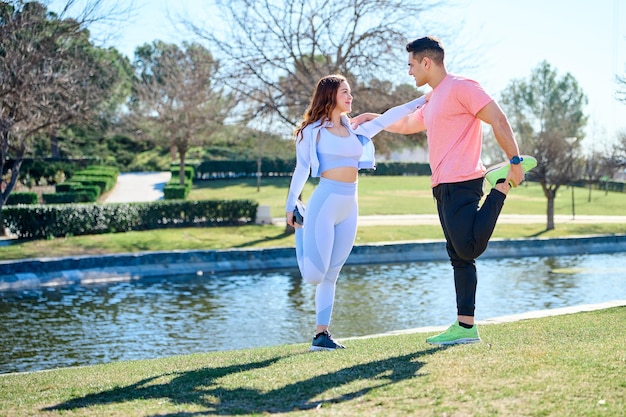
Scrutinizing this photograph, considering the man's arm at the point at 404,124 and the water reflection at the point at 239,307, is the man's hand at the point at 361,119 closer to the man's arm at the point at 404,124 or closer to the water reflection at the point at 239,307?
the man's arm at the point at 404,124

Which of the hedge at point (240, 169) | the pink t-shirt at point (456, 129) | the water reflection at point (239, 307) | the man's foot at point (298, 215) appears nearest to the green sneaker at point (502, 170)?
the pink t-shirt at point (456, 129)

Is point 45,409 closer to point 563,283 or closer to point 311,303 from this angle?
point 311,303

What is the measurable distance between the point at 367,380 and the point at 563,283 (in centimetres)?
1165

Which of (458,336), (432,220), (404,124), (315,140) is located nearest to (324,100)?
(315,140)

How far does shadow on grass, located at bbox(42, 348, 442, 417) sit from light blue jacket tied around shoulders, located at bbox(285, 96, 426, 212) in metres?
1.66

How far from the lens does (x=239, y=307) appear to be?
44.3ft

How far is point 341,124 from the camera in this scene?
710 centimetres

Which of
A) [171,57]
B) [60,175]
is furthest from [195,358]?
[171,57]

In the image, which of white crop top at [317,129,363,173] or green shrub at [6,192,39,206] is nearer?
white crop top at [317,129,363,173]

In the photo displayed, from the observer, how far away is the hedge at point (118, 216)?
2134cm

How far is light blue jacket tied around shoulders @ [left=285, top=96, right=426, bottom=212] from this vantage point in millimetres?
6902

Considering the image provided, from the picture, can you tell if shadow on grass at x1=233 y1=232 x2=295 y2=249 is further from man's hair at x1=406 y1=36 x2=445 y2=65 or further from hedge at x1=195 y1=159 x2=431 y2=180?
hedge at x1=195 y1=159 x2=431 y2=180

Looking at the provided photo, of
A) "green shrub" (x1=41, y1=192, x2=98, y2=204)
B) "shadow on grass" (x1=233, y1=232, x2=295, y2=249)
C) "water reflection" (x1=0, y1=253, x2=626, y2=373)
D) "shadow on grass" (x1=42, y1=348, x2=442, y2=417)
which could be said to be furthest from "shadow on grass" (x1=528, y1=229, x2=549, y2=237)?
"shadow on grass" (x1=42, y1=348, x2=442, y2=417)

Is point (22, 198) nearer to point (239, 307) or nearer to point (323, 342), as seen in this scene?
point (239, 307)
